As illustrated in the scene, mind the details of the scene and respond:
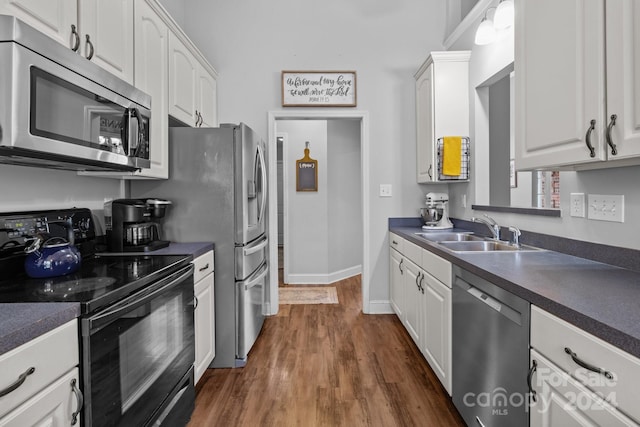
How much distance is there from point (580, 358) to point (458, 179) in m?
2.00

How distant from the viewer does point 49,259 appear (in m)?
1.28

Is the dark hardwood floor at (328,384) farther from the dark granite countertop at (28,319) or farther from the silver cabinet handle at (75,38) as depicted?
the silver cabinet handle at (75,38)

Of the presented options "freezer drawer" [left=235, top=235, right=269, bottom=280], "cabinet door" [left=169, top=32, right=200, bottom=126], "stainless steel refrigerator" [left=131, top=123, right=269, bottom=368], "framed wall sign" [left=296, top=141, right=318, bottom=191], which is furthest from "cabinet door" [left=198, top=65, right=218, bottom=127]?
"framed wall sign" [left=296, top=141, right=318, bottom=191]

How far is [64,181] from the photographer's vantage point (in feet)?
5.70

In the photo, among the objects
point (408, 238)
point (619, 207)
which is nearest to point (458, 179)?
point (408, 238)

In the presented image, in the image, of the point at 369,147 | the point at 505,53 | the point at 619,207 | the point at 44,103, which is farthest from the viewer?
the point at 369,147

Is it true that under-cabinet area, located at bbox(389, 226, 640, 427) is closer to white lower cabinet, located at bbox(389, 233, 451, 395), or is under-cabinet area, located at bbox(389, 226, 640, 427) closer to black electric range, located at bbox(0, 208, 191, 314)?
white lower cabinet, located at bbox(389, 233, 451, 395)

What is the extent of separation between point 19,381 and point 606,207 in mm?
2047

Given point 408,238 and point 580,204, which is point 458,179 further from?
point 580,204

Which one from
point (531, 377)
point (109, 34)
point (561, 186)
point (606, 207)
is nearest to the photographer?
point (531, 377)

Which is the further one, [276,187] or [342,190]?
[342,190]

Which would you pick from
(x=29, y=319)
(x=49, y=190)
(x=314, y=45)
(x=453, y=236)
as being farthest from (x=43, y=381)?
(x=314, y=45)

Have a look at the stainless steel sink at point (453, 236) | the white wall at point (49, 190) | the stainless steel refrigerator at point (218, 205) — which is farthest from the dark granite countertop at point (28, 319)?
the stainless steel sink at point (453, 236)

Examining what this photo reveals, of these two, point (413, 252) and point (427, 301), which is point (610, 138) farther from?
point (413, 252)
